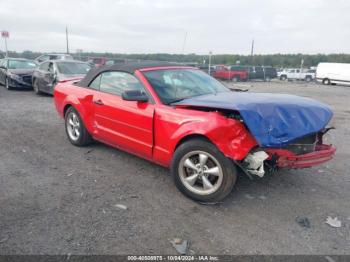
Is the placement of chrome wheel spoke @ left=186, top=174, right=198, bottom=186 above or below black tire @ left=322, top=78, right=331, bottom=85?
below

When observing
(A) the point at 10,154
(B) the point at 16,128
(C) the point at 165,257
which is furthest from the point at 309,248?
(B) the point at 16,128

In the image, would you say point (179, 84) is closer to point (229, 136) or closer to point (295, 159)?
point (229, 136)

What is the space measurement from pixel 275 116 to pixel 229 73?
1113 inches

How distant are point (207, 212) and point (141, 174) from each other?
4.45ft

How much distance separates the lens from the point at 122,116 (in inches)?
173

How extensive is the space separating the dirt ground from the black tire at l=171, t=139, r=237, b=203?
5.0 inches

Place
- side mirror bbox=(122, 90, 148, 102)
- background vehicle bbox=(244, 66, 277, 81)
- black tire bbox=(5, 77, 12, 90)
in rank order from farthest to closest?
background vehicle bbox=(244, 66, 277, 81) → black tire bbox=(5, 77, 12, 90) → side mirror bbox=(122, 90, 148, 102)

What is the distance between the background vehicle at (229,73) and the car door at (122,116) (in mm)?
26802

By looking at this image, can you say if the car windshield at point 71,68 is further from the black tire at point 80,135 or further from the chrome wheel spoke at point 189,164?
the chrome wheel spoke at point 189,164

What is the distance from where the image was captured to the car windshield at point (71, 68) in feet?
37.8

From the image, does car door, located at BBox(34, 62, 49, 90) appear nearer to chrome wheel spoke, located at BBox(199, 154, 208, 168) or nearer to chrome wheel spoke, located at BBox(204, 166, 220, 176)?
chrome wheel spoke, located at BBox(199, 154, 208, 168)

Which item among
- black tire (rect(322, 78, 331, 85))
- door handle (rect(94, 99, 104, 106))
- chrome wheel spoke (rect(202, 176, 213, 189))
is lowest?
chrome wheel spoke (rect(202, 176, 213, 189))

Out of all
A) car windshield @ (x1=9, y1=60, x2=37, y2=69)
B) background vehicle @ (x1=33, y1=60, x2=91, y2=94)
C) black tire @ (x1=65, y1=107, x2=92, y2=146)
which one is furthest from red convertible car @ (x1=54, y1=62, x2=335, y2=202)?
car windshield @ (x1=9, y1=60, x2=37, y2=69)

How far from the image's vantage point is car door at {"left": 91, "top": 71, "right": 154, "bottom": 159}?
4105 millimetres
